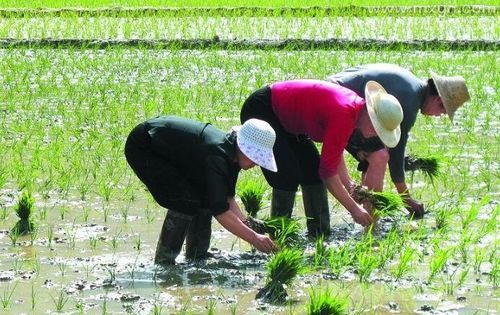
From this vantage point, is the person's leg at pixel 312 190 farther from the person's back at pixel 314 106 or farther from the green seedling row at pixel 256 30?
the green seedling row at pixel 256 30

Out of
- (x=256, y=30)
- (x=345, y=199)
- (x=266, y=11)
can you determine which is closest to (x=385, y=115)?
(x=345, y=199)

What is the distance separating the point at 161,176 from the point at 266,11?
9.12 m

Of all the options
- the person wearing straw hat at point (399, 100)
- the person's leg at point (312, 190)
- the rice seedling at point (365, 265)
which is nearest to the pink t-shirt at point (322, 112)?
the person's leg at point (312, 190)

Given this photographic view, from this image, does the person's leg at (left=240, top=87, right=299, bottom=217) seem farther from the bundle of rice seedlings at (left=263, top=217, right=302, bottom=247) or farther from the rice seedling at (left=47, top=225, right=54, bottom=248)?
the rice seedling at (left=47, top=225, right=54, bottom=248)

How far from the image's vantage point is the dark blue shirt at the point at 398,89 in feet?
18.2

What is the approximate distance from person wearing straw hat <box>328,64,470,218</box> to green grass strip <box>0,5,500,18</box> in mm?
8040

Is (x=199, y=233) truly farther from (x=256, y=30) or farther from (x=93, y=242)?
(x=256, y=30)

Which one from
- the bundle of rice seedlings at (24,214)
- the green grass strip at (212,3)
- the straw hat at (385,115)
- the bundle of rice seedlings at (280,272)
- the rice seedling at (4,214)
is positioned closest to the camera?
the bundle of rice seedlings at (280,272)

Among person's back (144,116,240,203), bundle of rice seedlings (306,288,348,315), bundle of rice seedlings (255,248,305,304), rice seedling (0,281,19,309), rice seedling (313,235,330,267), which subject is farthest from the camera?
rice seedling (313,235,330,267)

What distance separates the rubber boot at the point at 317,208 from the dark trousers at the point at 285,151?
49 millimetres

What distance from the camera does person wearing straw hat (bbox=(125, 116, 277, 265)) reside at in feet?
14.9

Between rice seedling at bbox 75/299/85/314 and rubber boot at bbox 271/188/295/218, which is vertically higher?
rubber boot at bbox 271/188/295/218

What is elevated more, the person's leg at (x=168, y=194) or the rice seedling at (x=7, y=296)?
the person's leg at (x=168, y=194)

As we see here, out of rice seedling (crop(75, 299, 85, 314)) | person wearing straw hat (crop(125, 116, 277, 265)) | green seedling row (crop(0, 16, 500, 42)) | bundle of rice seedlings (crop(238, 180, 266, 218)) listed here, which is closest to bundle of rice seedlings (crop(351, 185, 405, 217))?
bundle of rice seedlings (crop(238, 180, 266, 218))
